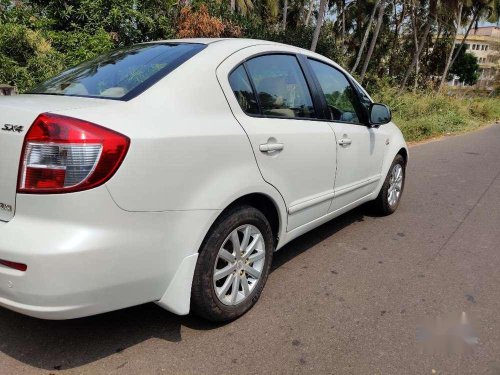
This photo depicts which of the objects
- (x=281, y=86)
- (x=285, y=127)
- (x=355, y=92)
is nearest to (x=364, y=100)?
(x=355, y=92)

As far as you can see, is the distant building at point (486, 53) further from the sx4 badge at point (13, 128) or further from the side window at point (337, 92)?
the sx4 badge at point (13, 128)

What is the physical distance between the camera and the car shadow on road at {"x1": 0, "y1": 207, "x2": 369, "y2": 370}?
7.95 feet

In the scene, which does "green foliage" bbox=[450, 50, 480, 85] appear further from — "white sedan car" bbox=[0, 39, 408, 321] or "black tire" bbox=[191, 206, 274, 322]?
"black tire" bbox=[191, 206, 274, 322]

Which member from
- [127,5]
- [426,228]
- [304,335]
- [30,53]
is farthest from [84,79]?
[127,5]

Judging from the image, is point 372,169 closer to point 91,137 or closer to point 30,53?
point 91,137

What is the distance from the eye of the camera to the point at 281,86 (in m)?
3.18

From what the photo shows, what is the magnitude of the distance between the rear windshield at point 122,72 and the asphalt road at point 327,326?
136cm

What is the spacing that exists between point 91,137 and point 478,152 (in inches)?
428

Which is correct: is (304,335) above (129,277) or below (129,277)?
below

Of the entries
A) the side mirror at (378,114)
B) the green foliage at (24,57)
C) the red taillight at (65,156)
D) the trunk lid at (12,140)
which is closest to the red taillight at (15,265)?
the trunk lid at (12,140)

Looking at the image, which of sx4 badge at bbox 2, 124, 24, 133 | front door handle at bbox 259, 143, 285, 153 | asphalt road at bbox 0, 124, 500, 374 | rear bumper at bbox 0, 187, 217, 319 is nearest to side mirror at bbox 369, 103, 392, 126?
asphalt road at bbox 0, 124, 500, 374

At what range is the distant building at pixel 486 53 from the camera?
5453cm

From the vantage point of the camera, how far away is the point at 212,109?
2.54 metres

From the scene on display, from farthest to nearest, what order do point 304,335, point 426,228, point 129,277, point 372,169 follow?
1. point 426,228
2. point 372,169
3. point 304,335
4. point 129,277
